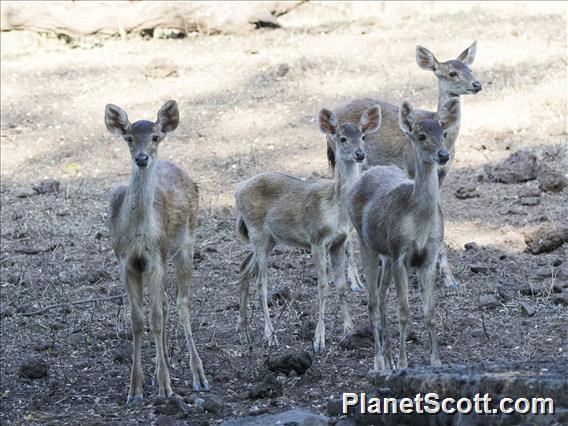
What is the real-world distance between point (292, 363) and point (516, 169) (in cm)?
577

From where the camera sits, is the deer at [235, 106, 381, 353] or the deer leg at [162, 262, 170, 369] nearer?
the deer leg at [162, 262, 170, 369]

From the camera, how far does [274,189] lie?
1071 centimetres

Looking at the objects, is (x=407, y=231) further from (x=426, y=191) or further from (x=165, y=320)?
(x=165, y=320)

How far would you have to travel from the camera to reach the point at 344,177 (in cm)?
1038

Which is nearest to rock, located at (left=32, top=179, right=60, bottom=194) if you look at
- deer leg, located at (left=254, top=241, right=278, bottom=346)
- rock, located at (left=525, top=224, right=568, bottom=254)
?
deer leg, located at (left=254, top=241, right=278, bottom=346)

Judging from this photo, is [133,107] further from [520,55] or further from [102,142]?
[520,55]

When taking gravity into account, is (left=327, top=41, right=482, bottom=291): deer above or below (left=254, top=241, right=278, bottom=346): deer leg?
above

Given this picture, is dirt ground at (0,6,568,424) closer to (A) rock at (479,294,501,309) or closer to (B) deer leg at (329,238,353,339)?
(A) rock at (479,294,501,309)

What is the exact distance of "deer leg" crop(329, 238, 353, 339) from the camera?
1004cm

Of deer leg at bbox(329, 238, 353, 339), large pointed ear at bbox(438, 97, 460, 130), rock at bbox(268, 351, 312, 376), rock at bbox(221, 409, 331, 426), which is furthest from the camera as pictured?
deer leg at bbox(329, 238, 353, 339)

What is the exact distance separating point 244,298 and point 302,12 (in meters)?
12.3

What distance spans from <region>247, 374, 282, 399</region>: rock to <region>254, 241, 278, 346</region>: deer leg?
4.00ft

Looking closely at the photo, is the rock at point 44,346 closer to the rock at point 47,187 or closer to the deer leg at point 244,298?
the deer leg at point 244,298

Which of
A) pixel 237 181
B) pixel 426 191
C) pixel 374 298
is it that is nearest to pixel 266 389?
pixel 374 298
